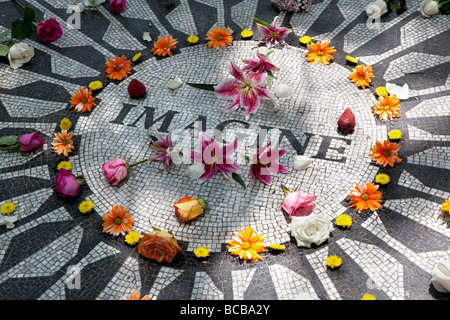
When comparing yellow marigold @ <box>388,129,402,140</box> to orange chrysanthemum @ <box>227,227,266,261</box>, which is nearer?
orange chrysanthemum @ <box>227,227,266,261</box>

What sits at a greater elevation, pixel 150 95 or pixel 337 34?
pixel 337 34

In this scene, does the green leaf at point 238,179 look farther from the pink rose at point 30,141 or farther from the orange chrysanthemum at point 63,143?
the pink rose at point 30,141

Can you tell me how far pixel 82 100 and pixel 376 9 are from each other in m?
3.66

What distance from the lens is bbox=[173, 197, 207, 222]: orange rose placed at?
3684mm

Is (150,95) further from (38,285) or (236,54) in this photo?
(38,285)

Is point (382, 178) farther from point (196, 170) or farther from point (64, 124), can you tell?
point (64, 124)

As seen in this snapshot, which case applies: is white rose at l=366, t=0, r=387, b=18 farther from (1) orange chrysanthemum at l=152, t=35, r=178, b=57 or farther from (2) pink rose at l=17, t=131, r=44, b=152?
(2) pink rose at l=17, t=131, r=44, b=152

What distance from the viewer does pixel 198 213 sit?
373cm

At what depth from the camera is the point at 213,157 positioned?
3.84 meters

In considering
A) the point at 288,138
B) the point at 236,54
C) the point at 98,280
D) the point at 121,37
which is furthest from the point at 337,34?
the point at 98,280

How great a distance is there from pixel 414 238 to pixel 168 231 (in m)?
1.98

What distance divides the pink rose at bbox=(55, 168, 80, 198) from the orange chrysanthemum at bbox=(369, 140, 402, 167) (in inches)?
106

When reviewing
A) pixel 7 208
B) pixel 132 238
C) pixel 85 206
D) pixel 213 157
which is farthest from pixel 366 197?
pixel 7 208

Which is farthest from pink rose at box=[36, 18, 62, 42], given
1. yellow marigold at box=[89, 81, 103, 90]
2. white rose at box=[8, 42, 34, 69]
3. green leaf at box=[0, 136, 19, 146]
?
green leaf at box=[0, 136, 19, 146]
